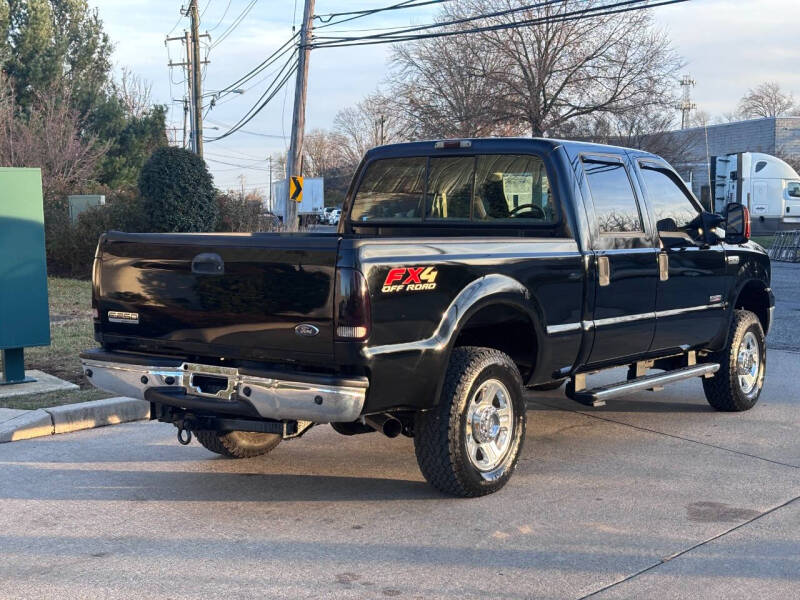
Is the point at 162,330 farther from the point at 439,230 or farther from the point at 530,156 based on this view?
the point at 530,156

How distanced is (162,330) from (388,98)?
3660cm

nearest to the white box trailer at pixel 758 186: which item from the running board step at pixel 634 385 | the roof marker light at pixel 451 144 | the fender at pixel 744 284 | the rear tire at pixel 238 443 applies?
the fender at pixel 744 284

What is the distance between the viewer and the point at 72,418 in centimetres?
762

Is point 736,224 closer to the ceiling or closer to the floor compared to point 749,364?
closer to the ceiling

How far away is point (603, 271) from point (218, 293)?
264 cm

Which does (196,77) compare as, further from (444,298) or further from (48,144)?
(444,298)

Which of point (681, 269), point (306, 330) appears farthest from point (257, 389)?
point (681, 269)

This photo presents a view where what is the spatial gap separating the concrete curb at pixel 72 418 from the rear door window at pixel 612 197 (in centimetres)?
394

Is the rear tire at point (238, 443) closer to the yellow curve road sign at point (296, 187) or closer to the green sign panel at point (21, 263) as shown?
the green sign panel at point (21, 263)

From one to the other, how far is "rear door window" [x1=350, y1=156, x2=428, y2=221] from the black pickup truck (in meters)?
0.01

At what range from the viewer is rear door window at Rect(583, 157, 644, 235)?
677 cm

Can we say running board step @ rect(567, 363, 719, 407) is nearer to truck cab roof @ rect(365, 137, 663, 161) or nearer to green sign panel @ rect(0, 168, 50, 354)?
truck cab roof @ rect(365, 137, 663, 161)

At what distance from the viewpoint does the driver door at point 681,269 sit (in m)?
7.30

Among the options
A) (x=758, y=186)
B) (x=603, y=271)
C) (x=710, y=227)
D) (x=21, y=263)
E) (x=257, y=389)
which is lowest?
(x=257, y=389)
